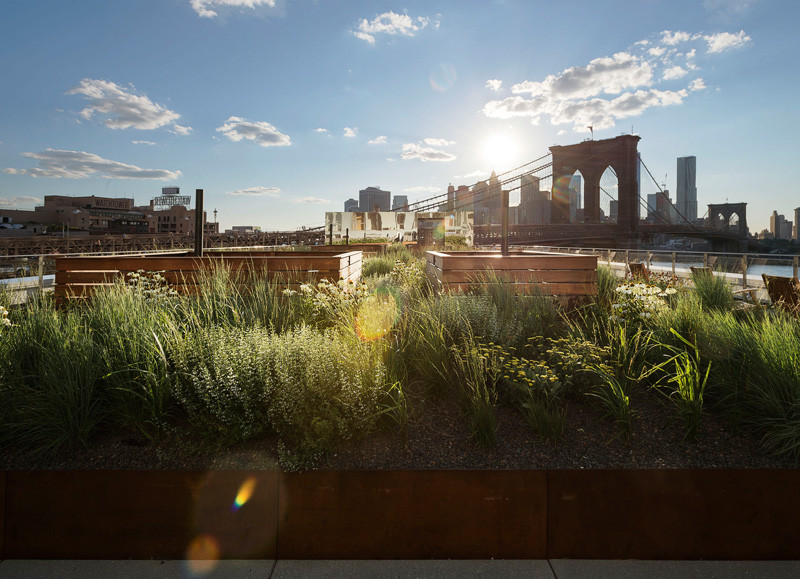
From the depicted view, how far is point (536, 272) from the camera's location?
6648 mm

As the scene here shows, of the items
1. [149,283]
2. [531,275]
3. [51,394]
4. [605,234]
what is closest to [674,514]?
[51,394]

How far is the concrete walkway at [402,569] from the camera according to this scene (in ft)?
8.02

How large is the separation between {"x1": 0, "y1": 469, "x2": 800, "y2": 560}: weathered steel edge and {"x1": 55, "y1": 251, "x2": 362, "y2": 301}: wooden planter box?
4.00 metres

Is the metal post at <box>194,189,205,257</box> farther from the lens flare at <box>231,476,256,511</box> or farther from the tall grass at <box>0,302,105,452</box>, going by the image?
the lens flare at <box>231,476,256,511</box>

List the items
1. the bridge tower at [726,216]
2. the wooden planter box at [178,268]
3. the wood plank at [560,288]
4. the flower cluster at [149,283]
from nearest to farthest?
the flower cluster at [149,283]
the wooden planter box at [178,268]
the wood plank at [560,288]
the bridge tower at [726,216]

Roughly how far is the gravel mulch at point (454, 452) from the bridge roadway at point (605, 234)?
41.9 meters

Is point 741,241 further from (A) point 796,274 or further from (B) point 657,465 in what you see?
(B) point 657,465

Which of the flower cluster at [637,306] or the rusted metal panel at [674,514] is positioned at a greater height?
the flower cluster at [637,306]

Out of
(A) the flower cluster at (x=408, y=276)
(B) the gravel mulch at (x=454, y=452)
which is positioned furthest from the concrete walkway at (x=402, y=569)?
(A) the flower cluster at (x=408, y=276)

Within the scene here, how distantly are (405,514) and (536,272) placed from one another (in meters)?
4.73

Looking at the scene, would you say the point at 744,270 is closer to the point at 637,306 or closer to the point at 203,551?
the point at 637,306

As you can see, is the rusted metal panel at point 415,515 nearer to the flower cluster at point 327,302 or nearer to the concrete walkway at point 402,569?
the concrete walkway at point 402,569

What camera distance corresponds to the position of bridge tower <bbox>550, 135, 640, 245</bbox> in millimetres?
49656

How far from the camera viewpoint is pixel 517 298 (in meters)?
5.80
